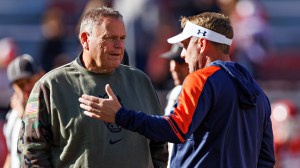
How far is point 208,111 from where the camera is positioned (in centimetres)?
536

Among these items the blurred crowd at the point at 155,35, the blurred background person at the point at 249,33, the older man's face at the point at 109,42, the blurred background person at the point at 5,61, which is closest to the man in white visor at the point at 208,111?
the older man's face at the point at 109,42

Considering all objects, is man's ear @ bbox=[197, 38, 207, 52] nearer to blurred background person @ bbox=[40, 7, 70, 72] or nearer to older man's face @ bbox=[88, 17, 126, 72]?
older man's face @ bbox=[88, 17, 126, 72]

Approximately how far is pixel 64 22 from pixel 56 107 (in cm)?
910

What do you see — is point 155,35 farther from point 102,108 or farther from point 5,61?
point 102,108

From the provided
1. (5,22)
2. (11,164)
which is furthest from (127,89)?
(5,22)

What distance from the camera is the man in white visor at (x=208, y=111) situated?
17.3 feet

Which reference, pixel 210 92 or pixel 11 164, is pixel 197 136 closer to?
pixel 210 92

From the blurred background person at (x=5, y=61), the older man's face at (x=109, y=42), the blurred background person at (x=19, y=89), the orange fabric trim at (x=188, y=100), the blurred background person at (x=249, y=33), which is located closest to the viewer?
the orange fabric trim at (x=188, y=100)

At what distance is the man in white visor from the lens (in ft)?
17.3

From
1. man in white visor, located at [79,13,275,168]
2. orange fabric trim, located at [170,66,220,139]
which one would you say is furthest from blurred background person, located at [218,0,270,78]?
orange fabric trim, located at [170,66,220,139]

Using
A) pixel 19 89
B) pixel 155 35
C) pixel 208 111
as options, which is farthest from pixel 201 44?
pixel 155 35

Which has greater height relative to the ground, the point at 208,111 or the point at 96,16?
the point at 96,16

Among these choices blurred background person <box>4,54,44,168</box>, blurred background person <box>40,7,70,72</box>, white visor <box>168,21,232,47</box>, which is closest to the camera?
white visor <box>168,21,232,47</box>

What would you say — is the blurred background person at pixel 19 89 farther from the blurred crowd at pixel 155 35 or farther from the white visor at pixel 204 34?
the blurred crowd at pixel 155 35
